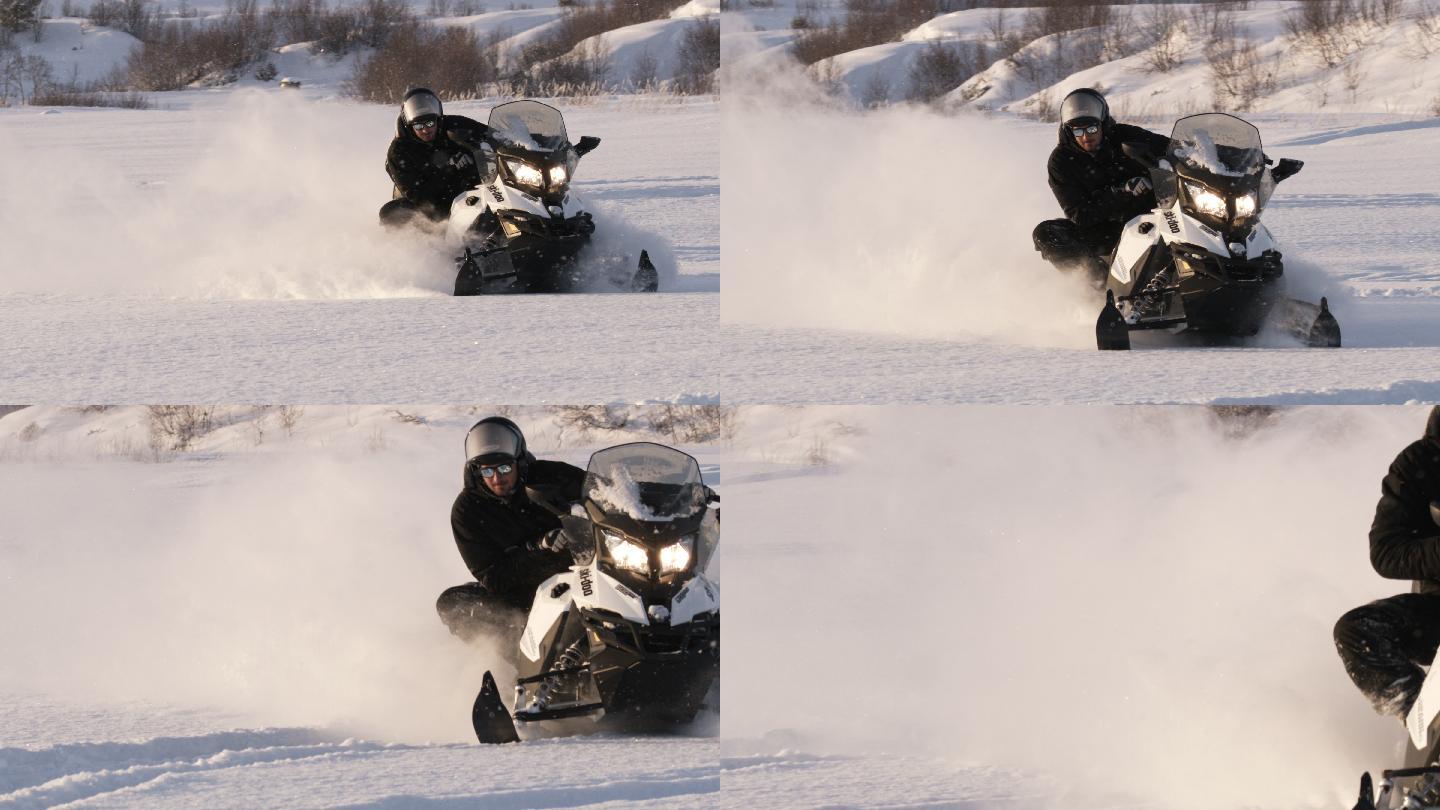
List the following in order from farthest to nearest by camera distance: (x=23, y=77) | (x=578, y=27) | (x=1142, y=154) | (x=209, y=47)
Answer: (x=23, y=77) < (x=209, y=47) < (x=578, y=27) < (x=1142, y=154)

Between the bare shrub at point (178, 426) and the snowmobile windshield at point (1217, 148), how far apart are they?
558cm

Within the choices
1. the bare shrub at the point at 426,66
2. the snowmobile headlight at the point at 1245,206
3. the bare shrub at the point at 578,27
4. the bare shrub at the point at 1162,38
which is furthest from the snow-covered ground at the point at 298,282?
the bare shrub at the point at 1162,38

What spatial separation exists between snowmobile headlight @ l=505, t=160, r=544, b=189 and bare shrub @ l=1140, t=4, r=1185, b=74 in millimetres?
8039

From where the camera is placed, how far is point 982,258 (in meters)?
9.14

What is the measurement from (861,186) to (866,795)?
7.44 metres

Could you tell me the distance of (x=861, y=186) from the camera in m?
11.8

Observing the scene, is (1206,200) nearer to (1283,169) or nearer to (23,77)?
(1283,169)

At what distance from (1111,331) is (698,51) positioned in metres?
8.62

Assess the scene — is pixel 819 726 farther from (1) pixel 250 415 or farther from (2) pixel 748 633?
(1) pixel 250 415

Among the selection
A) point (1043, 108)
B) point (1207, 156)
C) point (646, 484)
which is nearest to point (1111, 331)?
point (1207, 156)

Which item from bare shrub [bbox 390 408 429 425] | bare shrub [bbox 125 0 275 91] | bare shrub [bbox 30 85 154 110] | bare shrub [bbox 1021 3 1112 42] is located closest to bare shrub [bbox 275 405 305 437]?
bare shrub [bbox 390 408 429 425]

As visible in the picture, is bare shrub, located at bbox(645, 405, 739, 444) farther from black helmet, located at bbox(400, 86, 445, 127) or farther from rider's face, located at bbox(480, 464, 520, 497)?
black helmet, located at bbox(400, 86, 445, 127)

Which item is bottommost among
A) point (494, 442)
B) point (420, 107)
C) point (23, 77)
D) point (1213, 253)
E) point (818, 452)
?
point (818, 452)

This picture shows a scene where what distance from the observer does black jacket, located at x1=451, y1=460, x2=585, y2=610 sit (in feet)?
21.0
